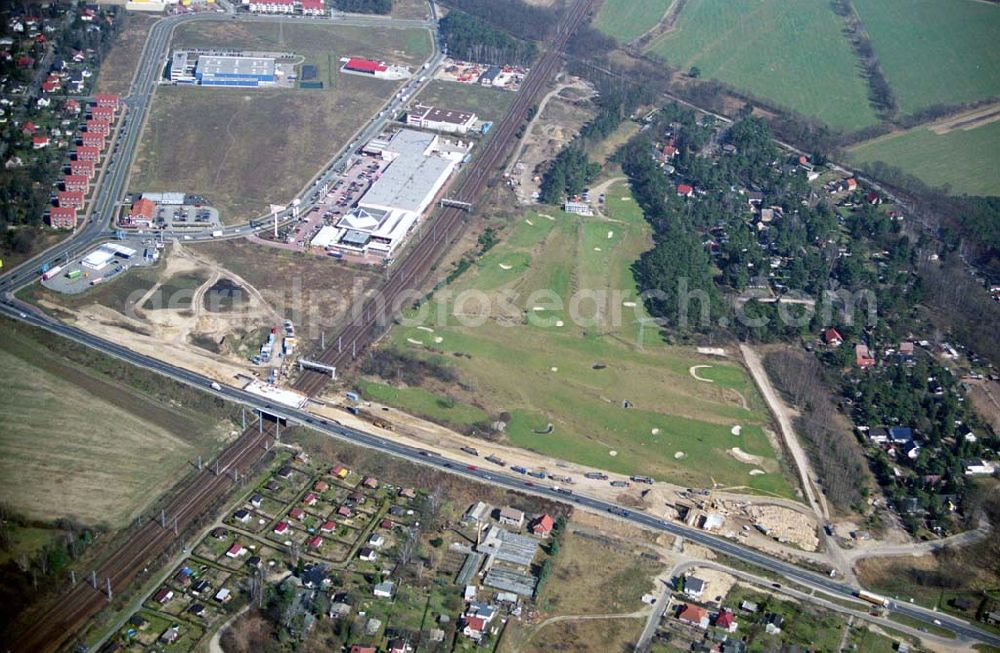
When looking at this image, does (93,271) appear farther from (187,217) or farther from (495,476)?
(495,476)

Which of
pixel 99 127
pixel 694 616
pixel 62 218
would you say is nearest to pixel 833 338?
pixel 694 616

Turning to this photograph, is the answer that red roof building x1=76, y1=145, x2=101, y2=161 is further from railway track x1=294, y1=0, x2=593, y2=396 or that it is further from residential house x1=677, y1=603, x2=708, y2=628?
residential house x1=677, y1=603, x2=708, y2=628

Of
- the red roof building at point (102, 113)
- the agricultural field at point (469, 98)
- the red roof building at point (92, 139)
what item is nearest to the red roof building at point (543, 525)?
the red roof building at point (92, 139)

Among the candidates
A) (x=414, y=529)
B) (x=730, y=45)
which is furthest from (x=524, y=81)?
(x=414, y=529)

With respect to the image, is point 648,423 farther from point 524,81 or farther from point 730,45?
point 730,45

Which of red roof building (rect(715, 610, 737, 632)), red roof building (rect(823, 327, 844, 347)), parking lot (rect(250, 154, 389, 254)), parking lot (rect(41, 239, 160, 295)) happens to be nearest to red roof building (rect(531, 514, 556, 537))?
red roof building (rect(715, 610, 737, 632))

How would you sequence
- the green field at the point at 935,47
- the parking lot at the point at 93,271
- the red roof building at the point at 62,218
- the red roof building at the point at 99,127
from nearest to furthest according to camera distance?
the parking lot at the point at 93,271 → the red roof building at the point at 62,218 → the red roof building at the point at 99,127 → the green field at the point at 935,47

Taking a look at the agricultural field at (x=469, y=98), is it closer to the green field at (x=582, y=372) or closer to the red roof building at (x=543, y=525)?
the green field at (x=582, y=372)
